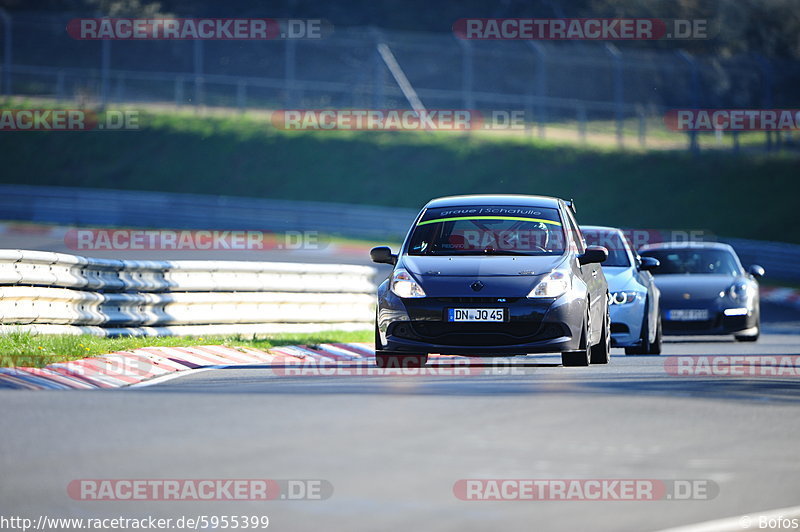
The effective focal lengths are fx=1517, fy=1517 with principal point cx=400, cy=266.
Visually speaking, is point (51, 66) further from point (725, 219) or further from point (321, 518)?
point (321, 518)

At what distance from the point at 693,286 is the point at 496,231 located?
22.0 feet

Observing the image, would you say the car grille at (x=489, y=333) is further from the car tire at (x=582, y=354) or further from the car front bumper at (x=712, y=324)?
the car front bumper at (x=712, y=324)

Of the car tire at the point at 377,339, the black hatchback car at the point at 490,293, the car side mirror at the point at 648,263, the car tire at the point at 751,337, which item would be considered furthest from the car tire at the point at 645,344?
the car tire at the point at 377,339

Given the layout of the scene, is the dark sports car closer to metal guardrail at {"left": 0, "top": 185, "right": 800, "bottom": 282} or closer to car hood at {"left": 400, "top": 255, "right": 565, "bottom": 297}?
car hood at {"left": 400, "top": 255, "right": 565, "bottom": 297}

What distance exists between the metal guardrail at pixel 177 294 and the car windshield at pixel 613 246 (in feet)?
11.3

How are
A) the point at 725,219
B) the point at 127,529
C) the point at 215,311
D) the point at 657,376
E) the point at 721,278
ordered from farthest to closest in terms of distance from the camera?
the point at 725,219
the point at 721,278
the point at 215,311
the point at 657,376
the point at 127,529

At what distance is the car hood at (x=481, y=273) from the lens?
1266cm

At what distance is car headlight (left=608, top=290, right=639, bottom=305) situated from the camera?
637 inches

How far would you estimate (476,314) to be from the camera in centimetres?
1259

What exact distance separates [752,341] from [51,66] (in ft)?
100

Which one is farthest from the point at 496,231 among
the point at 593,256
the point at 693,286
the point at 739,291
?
the point at 739,291

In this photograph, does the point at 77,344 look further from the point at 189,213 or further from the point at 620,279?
the point at 189,213

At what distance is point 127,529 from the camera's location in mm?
6156

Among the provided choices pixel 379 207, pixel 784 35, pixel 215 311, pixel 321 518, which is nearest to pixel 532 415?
pixel 321 518
